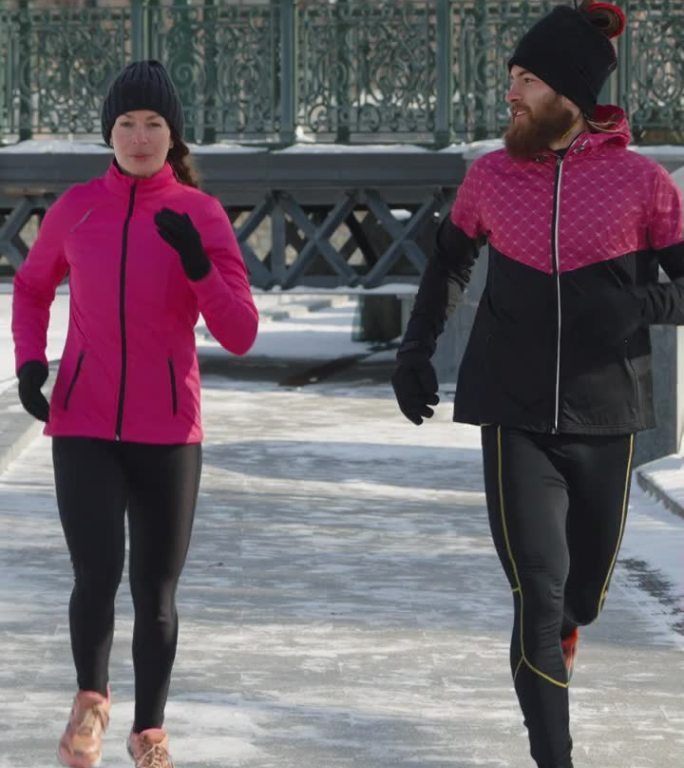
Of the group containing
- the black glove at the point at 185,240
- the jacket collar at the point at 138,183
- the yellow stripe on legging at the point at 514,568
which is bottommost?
the yellow stripe on legging at the point at 514,568

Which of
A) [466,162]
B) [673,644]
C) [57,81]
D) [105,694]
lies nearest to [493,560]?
[673,644]

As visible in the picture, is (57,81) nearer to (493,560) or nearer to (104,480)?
(493,560)

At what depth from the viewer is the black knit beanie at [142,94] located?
588 cm

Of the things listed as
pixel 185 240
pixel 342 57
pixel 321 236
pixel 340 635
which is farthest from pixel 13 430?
pixel 185 240

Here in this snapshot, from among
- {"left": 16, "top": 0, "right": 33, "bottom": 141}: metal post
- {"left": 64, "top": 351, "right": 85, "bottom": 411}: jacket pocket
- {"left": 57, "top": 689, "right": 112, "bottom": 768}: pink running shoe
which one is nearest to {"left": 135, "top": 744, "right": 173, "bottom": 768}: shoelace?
{"left": 57, "top": 689, "right": 112, "bottom": 768}: pink running shoe

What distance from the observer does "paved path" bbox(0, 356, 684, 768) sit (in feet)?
21.3

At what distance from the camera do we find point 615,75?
738 inches

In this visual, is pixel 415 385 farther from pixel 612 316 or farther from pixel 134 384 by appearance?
pixel 134 384

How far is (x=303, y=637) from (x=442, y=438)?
A: 7.37m

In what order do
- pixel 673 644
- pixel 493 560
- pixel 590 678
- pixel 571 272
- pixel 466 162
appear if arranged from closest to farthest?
pixel 571 272
pixel 590 678
pixel 673 644
pixel 493 560
pixel 466 162

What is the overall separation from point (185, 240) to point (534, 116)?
0.94m

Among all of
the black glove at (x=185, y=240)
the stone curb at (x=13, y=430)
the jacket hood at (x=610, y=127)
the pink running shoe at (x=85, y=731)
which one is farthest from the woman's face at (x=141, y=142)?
the stone curb at (x=13, y=430)

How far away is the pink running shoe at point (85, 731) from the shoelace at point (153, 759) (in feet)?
0.52

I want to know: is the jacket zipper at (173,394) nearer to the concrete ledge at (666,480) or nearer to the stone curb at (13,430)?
the concrete ledge at (666,480)
